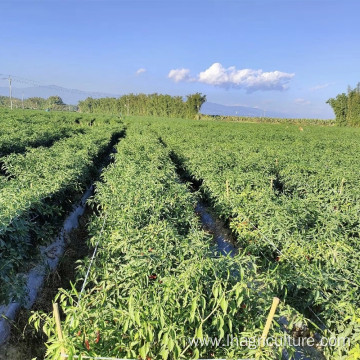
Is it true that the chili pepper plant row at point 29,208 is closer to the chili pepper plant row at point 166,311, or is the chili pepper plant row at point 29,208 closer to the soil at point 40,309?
the soil at point 40,309

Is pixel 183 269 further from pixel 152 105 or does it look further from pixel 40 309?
pixel 152 105

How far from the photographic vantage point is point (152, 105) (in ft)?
303

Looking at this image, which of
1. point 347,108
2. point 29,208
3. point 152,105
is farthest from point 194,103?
point 29,208

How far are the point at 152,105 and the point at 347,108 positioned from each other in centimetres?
5424

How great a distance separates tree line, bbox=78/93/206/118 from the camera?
81.4 meters

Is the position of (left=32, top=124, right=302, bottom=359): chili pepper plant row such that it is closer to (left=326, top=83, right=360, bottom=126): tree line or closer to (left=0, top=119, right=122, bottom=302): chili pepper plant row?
(left=0, top=119, right=122, bottom=302): chili pepper plant row

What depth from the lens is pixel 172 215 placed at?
4953 mm

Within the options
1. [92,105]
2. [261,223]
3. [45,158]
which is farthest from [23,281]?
[92,105]

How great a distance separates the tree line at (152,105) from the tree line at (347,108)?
106ft

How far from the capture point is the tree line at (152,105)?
81.4 m

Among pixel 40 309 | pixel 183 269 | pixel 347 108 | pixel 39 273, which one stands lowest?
pixel 40 309

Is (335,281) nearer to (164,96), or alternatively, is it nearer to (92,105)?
(164,96)

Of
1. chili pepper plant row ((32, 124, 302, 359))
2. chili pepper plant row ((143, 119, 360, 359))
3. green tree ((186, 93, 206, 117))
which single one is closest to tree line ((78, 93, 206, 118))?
green tree ((186, 93, 206, 117))

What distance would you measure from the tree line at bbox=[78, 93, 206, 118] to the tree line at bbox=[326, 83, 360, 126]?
3240cm
